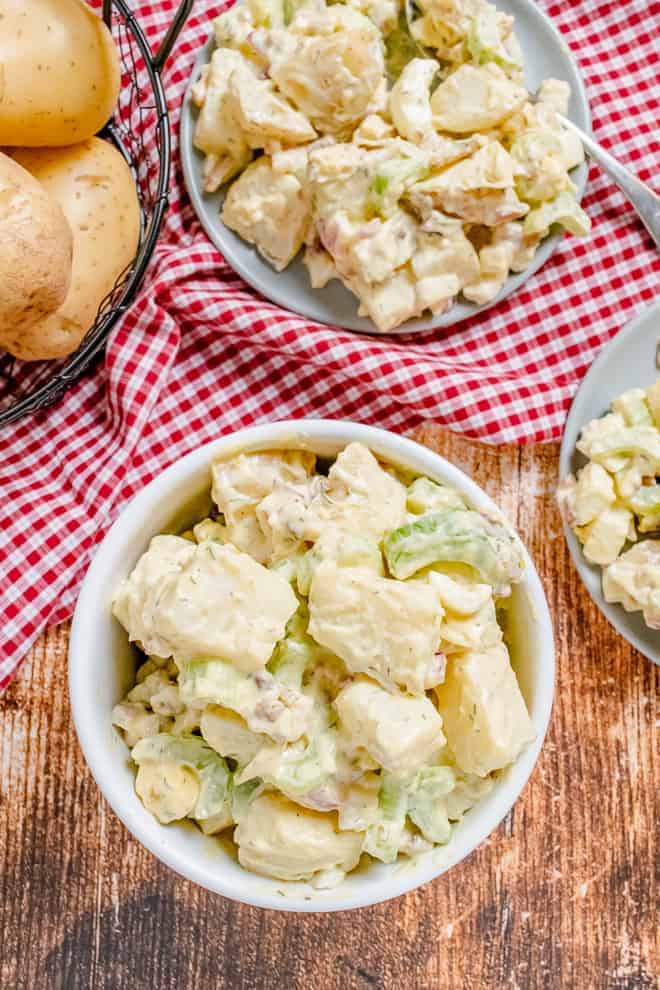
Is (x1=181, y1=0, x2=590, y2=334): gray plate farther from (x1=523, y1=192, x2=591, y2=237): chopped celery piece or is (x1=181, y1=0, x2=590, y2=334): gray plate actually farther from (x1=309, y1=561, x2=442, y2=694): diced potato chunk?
(x1=309, y1=561, x2=442, y2=694): diced potato chunk

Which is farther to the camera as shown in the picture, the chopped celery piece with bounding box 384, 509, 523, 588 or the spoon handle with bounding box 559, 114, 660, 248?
the spoon handle with bounding box 559, 114, 660, 248

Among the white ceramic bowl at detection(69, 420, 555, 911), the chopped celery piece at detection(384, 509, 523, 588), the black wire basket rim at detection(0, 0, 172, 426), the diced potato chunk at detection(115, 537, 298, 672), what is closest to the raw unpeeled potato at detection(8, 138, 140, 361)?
the black wire basket rim at detection(0, 0, 172, 426)

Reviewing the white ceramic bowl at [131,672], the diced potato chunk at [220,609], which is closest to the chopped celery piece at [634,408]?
the white ceramic bowl at [131,672]

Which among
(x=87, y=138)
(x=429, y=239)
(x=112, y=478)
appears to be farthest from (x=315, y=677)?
(x=87, y=138)

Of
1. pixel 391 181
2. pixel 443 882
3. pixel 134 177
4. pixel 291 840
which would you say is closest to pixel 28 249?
pixel 134 177

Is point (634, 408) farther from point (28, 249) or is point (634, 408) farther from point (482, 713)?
point (28, 249)

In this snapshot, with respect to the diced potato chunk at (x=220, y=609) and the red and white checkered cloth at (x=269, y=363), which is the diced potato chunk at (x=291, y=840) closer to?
the diced potato chunk at (x=220, y=609)

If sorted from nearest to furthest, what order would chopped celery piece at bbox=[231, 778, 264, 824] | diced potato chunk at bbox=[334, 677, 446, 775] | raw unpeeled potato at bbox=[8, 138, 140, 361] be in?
diced potato chunk at bbox=[334, 677, 446, 775] → chopped celery piece at bbox=[231, 778, 264, 824] → raw unpeeled potato at bbox=[8, 138, 140, 361]
